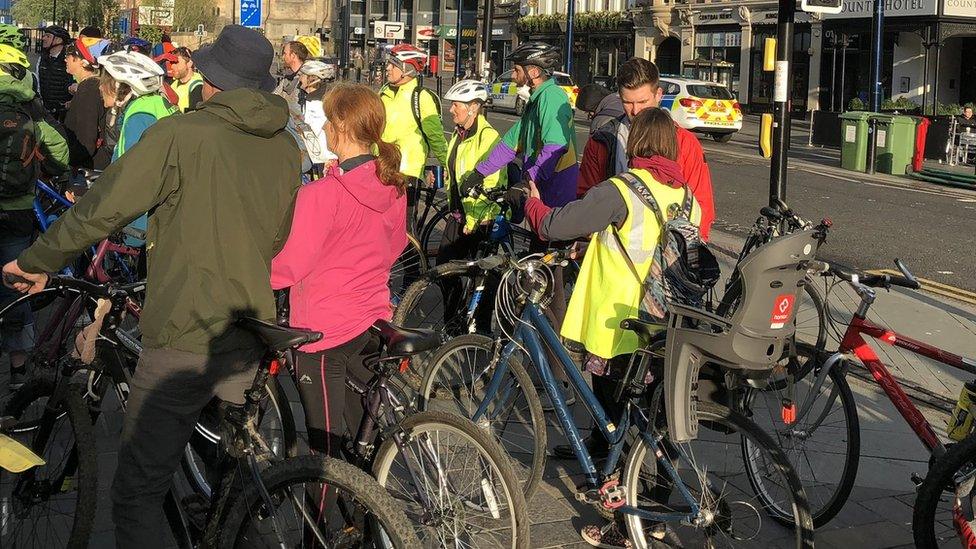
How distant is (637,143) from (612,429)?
117cm

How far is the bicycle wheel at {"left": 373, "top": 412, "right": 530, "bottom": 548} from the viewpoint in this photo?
11.8ft

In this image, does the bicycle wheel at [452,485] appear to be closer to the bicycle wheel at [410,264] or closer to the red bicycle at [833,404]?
the red bicycle at [833,404]

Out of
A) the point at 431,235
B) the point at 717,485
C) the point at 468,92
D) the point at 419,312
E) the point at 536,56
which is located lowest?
the point at 717,485

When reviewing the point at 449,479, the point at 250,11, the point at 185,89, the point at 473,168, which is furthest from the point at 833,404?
the point at 250,11

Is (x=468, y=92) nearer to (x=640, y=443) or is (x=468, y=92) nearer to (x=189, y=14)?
(x=640, y=443)

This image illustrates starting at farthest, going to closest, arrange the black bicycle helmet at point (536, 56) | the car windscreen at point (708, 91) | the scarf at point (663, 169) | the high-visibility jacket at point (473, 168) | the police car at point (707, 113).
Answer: the car windscreen at point (708, 91) < the police car at point (707, 113) < the black bicycle helmet at point (536, 56) < the high-visibility jacket at point (473, 168) < the scarf at point (663, 169)

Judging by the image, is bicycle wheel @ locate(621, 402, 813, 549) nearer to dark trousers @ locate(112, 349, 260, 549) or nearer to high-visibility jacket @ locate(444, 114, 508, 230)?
Answer: dark trousers @ locate(112, 349, 260, 549)

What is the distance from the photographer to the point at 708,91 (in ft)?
Answer: 100

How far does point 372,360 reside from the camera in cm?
399

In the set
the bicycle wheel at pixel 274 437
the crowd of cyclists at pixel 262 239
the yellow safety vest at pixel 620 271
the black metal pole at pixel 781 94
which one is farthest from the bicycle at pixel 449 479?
the black metal pole at pixel 781 94

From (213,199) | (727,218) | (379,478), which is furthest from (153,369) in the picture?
(727,218)

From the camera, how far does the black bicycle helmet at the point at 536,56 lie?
7.35 metres

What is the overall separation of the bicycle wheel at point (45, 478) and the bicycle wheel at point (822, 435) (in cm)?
276

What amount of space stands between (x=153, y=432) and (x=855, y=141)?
2039cm
